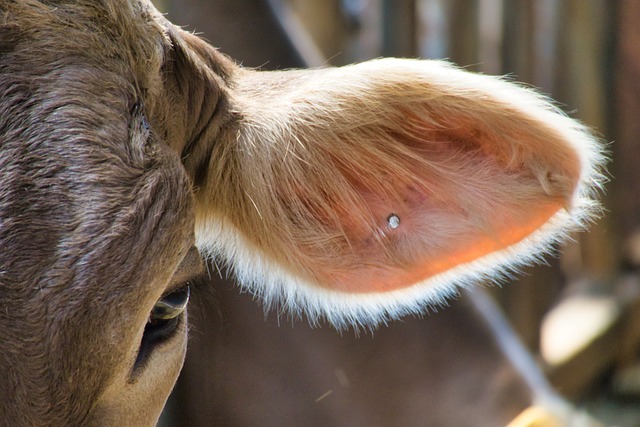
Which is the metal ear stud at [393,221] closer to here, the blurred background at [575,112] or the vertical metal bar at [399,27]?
the blurred background at [575,112]

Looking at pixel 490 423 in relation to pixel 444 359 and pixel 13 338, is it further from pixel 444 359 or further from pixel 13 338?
pixel 13 338

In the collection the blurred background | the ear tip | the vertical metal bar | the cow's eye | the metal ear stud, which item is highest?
the cow's eye

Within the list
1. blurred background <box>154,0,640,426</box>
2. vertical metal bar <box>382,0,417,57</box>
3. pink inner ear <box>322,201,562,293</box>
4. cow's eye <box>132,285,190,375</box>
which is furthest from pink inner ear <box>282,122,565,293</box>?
vertical metal bar <box>382,0,417,57</box>

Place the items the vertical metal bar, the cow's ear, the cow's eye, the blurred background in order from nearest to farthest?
the cow's eye < the cow's ear < the blurred background < the vertical metal bar

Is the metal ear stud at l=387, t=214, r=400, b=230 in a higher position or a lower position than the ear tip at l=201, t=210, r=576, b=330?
higher

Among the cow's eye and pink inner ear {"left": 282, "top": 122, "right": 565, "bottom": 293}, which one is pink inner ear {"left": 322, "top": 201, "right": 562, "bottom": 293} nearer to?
pink inner ear {"left": 282, "top": 122, "right": 565, "bottom": 293}

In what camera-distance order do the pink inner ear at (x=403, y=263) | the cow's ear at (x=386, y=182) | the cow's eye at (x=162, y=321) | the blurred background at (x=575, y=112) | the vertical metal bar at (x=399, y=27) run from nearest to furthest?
the cow's eye at (x=162, y=321)
the cow's ear at (x=386, y=182)
the pink inner ear at (x=403, y=263)
the blurred background at (x=575, y=112)
the vertical metal bar at (x=399, y=27)

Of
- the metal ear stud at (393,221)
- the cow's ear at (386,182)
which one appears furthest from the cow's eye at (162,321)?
the metal ear stud at (393,221)
